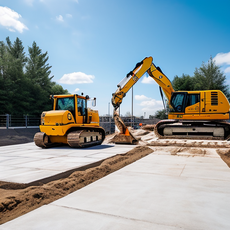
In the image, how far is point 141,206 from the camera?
343cm

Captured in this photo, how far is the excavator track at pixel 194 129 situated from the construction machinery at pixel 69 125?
529 cm

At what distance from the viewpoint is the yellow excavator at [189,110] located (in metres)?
14.3

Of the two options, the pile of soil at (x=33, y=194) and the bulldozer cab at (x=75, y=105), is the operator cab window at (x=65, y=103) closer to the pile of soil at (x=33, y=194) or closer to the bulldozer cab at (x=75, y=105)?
the bulldozer cab at (x=75, y=105)

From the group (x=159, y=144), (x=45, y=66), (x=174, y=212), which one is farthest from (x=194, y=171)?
(x=45, y=66)

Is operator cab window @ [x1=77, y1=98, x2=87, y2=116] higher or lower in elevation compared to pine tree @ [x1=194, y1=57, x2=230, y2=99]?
lower

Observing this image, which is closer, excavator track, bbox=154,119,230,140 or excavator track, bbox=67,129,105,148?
excavator track, bbox=67,129,105,148

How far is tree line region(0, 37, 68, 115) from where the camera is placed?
31625 millimetres

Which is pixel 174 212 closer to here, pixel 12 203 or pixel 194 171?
pixel 12 203

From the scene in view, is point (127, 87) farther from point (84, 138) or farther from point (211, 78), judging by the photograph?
point (211, 78)

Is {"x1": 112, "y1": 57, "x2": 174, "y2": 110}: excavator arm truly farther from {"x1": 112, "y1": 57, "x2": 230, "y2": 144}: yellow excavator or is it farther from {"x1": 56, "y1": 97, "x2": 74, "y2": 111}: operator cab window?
{"x1": 56, "y1": 97, "x2": 74, "y2": 111}: operator cab window

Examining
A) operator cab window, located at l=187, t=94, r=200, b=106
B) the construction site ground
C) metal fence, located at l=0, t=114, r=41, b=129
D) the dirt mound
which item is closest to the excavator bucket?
the dirt mound

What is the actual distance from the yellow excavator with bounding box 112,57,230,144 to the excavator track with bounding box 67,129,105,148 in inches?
103

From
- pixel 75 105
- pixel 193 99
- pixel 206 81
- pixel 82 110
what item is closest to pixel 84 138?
pixel 82 110

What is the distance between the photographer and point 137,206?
343 cm
